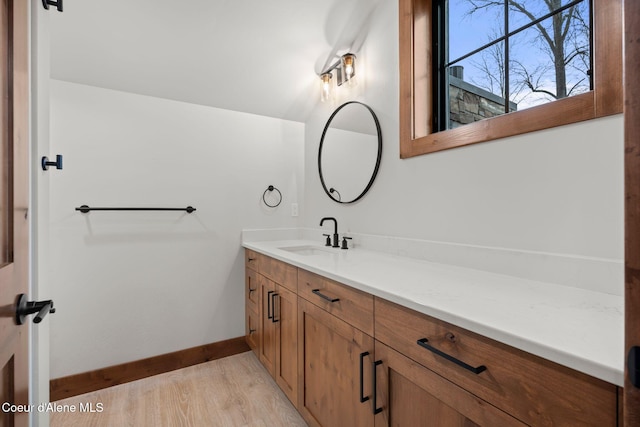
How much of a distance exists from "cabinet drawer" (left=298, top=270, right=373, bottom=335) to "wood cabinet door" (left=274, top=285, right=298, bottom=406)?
157mm

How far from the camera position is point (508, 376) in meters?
0.64

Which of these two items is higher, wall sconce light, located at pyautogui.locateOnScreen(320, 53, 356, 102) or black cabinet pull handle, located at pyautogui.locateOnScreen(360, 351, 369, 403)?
wall sconce light, located at pyautogui.locateOnScreen(320, 53, 356, 102)

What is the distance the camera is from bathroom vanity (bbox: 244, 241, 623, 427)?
57 centimetres

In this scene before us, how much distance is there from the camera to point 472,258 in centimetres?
130

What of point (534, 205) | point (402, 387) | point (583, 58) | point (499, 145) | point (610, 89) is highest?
point (583, 58)

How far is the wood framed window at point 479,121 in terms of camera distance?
917mm

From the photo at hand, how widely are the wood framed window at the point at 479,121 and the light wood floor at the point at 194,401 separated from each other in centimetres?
167

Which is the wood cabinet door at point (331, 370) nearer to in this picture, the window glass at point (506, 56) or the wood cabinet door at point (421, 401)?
the wood cabinet door at point (421, 401)

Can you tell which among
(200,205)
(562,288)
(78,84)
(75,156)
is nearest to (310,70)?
(200,205)

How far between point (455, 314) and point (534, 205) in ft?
2.14

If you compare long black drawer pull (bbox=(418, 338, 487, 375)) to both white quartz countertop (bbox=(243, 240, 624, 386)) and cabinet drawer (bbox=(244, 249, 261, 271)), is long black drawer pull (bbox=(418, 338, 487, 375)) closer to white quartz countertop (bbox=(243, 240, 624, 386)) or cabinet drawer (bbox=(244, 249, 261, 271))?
white quartz countertop (bbox=(243, 240, 624, 386))

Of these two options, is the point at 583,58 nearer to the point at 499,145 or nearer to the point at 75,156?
the point at 499,145

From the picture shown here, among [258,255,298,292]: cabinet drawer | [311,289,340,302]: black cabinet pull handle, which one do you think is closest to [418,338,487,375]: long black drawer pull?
[311,289,340,302]: black cabinet pull handle

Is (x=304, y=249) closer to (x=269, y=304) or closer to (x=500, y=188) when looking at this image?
(x=269, y=304)
